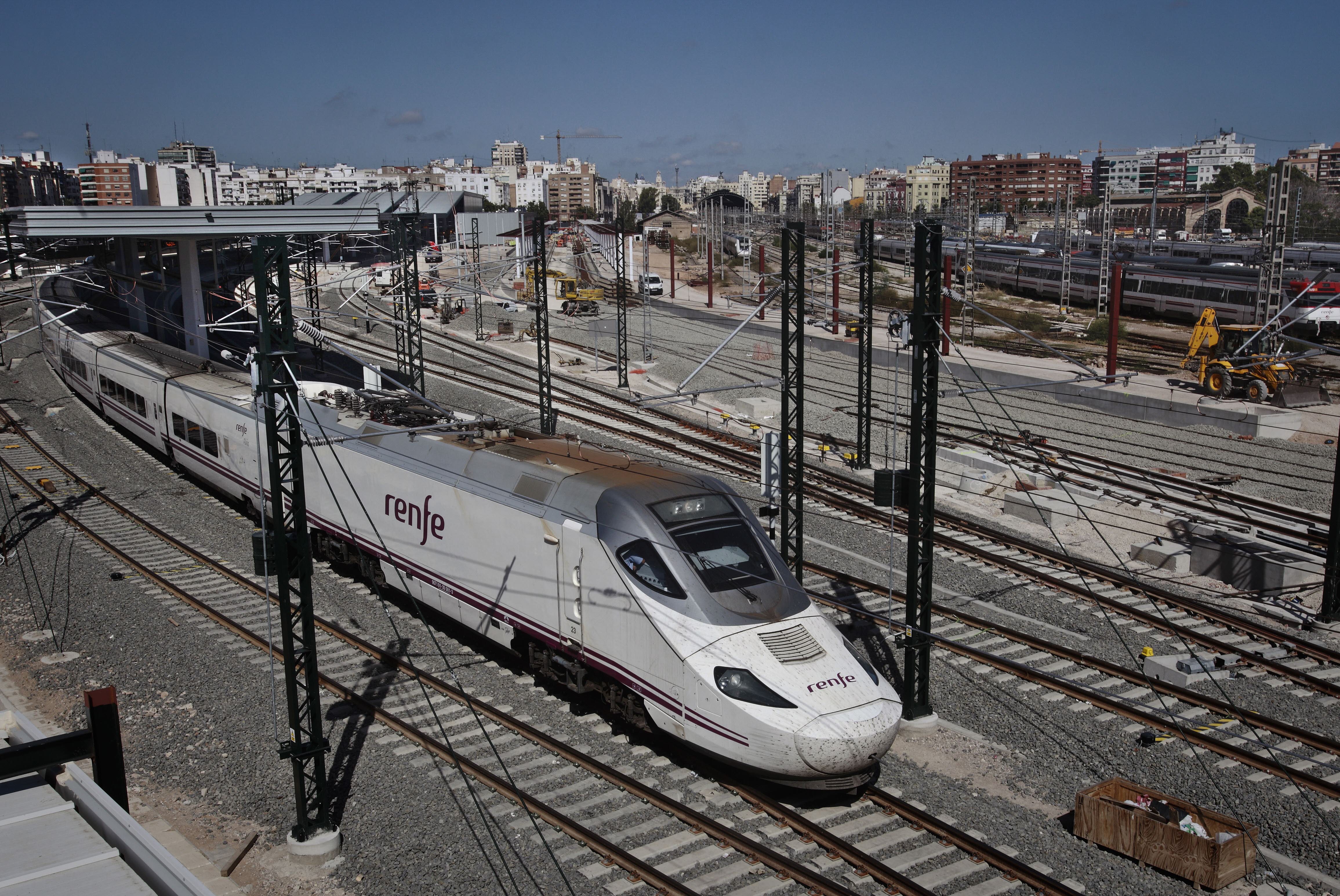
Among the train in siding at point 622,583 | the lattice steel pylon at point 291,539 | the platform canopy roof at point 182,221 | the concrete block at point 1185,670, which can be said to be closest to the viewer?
the lattice steel pylon at point 291,539

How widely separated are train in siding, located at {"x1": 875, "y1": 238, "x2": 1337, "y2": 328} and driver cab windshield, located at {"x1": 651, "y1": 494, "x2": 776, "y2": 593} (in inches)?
968

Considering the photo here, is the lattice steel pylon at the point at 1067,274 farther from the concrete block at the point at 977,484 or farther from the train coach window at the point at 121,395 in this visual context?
the train coach window at the point at 121,395

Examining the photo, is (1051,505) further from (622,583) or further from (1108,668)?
(622,583)

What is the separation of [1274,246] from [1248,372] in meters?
4.51

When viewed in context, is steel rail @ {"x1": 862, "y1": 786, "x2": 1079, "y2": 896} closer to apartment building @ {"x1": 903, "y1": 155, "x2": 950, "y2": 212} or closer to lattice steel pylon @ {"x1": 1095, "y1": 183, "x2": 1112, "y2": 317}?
lattice steel pylon @ {"x1": 1095, "y1": 183, "x2": 1112, "y2": 317}

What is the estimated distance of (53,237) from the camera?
99.4ft

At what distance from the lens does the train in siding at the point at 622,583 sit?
32.7 ft

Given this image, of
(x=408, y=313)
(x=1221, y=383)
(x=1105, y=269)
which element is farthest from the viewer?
(x=1105, y=269)

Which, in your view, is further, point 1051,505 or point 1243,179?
point 1243,179

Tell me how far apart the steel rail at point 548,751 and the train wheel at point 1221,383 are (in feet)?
93.5

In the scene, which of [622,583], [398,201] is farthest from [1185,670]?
[398,201]

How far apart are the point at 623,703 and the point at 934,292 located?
5.85 m

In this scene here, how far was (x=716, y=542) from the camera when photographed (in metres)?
11.2

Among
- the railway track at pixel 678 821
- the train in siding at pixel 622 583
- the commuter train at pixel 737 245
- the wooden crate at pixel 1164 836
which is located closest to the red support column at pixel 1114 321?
the train in siding at pixel 622 583
